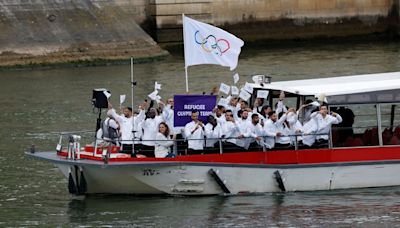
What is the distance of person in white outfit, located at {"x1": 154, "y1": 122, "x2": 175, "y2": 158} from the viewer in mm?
23906

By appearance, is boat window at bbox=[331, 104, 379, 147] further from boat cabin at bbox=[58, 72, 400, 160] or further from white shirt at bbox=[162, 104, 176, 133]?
white shirt at bbox=[162, 104, 176, 133]

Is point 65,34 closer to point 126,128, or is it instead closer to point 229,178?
point 126,128

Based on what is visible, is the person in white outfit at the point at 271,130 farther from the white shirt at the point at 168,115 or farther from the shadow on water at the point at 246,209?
the white shirt at the point at 168,115

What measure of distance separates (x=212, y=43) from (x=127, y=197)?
344cm

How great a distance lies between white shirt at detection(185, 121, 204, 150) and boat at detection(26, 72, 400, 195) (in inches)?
9.9

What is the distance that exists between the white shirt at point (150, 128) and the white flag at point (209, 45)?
4.57 ft

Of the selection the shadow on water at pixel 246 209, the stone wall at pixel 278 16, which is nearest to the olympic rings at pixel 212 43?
the shadow on water at pixel 246 209

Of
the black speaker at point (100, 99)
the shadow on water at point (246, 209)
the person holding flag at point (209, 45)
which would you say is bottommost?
the shadow on water at point (246, 209)

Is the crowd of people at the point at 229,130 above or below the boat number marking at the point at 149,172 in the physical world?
above

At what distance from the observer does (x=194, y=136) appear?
939 inches

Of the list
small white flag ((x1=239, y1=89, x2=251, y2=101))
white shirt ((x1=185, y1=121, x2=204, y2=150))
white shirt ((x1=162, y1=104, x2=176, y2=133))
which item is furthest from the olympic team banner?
small white flag ((x1=239, y1=89, x2=251, y2=101))

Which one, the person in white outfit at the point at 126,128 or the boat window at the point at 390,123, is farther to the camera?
the boat window at the point at 390,123

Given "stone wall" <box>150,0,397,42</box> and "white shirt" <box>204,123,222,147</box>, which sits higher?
"stone wall" <box>150,0,397,42</box>

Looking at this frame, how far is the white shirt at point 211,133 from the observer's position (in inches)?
943
